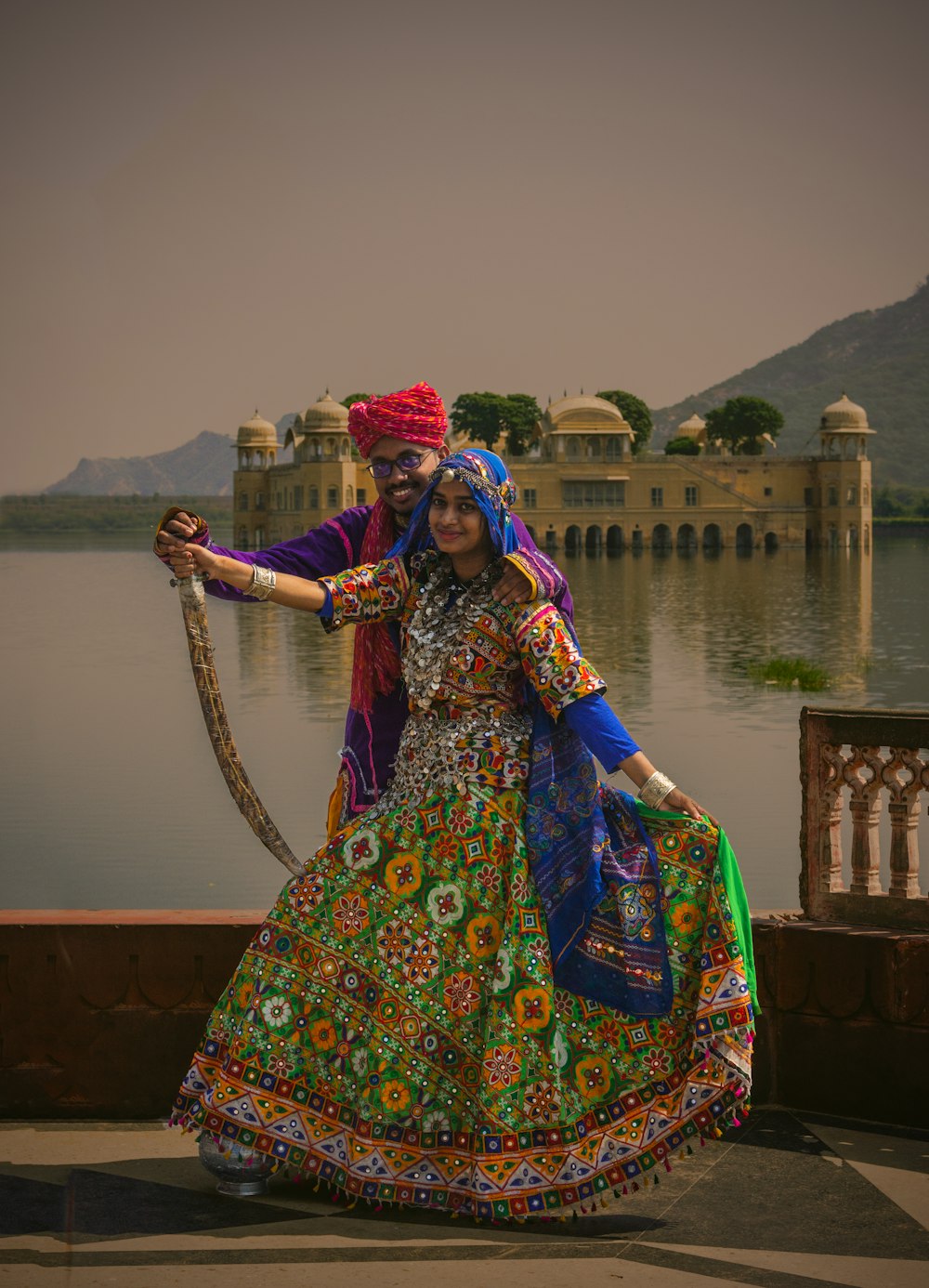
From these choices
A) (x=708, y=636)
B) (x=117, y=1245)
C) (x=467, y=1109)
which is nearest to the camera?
(x=117, y=1245)

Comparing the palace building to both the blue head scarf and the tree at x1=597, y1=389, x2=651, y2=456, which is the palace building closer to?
the tree at x1=597, y1=389, x2=651, y2=456

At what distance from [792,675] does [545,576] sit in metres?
16.6

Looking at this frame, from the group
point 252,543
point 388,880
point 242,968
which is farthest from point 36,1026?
point 252,543

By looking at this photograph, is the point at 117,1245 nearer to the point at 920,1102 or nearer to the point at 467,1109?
the point at 467,1109

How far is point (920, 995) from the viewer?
301cm

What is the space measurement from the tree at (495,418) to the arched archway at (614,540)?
7.68 m

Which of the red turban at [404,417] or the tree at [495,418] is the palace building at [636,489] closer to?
the tree at [495,418]

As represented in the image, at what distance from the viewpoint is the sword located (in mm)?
2838

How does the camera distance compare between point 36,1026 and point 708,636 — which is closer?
point 36,1026

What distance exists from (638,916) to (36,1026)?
1.18 meters

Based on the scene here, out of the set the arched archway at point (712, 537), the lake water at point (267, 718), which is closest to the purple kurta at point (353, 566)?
the lake water at point (267, 718)

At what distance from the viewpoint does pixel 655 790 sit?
8.65 feet

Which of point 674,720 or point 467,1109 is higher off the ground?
point 467,1109

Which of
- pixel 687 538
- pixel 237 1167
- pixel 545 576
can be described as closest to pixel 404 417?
pixel 545 576
